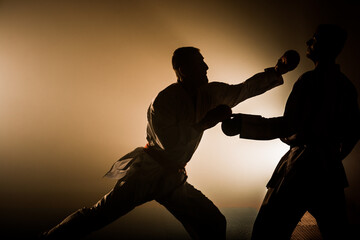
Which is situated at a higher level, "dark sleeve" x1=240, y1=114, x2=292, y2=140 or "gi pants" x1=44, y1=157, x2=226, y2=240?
"dark sleeve" x1=240, y1=114, x2=292, y2=140

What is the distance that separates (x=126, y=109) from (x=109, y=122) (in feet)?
1.25

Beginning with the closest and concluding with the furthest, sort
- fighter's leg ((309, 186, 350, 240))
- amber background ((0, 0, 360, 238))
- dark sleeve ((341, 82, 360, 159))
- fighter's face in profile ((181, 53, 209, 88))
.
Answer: fighter's leg ((309, 186, 350, 240)), dark sleeve ((341, 82, 360, 159)), fighter's face in profile ((181, 53, 209, 88)), amber background ((0, 0, 360, 238))

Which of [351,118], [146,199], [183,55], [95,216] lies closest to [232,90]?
[183,55]

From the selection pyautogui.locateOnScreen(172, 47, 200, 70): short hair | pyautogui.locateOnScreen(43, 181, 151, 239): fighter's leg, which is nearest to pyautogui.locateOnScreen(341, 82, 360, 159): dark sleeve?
pyautogui.locateOnScreen(172, 47, 200, 70): short hair

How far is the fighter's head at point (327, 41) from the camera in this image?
1970 mm

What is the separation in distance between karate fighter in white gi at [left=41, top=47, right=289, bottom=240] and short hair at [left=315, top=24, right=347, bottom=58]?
1.12 ft

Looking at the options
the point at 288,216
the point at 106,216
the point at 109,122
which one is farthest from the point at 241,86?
the point at 109,122

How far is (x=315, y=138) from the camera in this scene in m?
1.93

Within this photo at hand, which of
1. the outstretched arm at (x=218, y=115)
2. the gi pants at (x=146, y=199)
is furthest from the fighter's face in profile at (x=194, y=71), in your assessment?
the gi pants at (x=146, y=199)

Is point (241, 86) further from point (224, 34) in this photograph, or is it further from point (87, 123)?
point (87, 123)

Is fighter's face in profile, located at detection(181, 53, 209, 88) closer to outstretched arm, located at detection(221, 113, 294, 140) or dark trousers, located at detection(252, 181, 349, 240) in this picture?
outstretched arm, located at detection(221, 113, 294, 140)

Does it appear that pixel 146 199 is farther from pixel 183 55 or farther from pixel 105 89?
pixel 105 89

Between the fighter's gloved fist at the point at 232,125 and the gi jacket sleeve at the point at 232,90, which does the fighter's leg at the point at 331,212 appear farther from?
the gi jacket sleeve at the point at 232,90

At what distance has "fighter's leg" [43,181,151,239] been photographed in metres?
2.15
